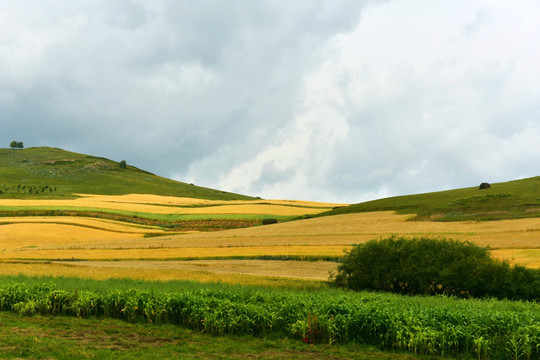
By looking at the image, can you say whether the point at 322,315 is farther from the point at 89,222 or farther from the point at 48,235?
the point at 89,222

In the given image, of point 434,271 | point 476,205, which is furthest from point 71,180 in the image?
point 434,271

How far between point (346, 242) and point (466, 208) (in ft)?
106

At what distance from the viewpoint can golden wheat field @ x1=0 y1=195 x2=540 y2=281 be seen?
38281mm

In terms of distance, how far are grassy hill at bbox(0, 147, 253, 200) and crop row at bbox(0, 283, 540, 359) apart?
108679mm

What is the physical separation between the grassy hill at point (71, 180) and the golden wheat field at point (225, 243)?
55326 millimetres

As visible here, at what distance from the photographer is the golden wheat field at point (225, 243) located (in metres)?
38.3

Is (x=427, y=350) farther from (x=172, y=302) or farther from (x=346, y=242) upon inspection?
(x=346, y=242)

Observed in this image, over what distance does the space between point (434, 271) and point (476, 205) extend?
2148 inches

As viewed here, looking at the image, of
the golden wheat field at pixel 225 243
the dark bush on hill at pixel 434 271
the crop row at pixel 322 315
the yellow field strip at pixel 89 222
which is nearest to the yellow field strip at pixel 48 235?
the golden wheat field at pixel 225 243

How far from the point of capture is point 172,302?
19594 millimetres

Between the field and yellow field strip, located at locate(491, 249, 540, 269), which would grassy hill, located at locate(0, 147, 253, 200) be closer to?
the field

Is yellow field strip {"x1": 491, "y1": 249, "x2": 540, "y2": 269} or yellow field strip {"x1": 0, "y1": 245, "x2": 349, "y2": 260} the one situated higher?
yellow field strip {"x1": 491, "y1": 249, "x2": 540, "y2": 269}

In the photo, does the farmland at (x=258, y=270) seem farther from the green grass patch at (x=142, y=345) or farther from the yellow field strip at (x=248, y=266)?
the green grass patch at (x=142, y=345)

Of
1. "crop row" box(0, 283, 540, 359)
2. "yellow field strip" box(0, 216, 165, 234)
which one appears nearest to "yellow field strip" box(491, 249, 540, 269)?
"crop row" box(0, 283, 540, 359)
